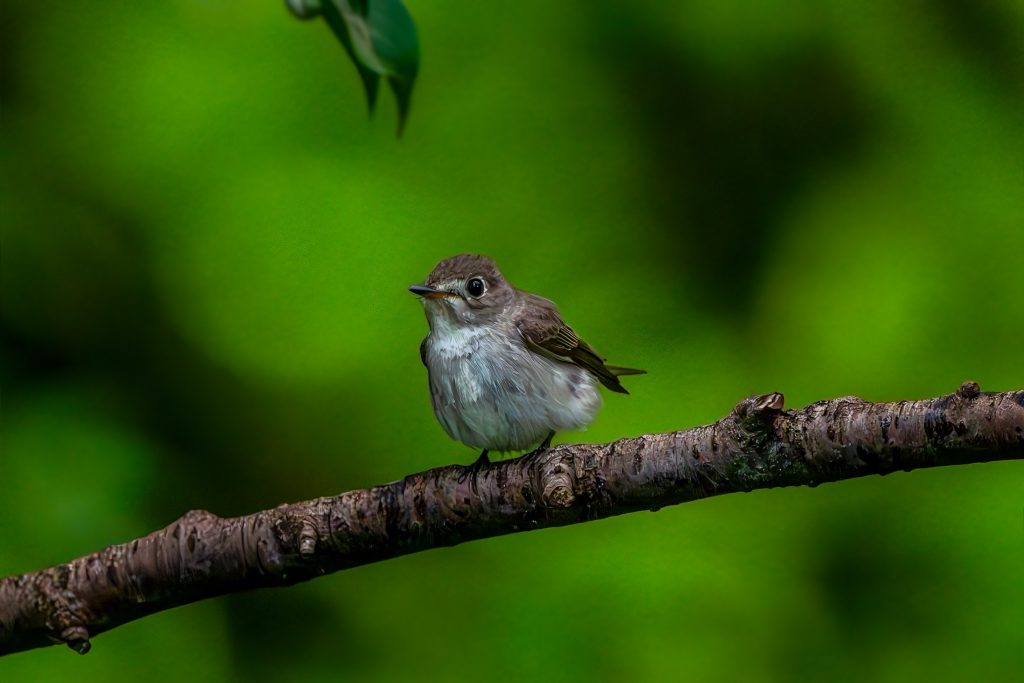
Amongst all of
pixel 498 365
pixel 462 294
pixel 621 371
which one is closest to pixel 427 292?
pixel 462 294

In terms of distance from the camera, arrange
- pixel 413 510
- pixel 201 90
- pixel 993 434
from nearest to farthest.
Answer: pixel 993 434 → pixel 413 510 → pixel 201 90

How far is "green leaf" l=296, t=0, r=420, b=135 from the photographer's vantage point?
1.18 m

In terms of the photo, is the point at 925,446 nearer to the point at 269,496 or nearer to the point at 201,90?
the point at 269,496

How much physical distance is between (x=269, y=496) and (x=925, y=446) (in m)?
1.73

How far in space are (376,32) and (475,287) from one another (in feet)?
3.40

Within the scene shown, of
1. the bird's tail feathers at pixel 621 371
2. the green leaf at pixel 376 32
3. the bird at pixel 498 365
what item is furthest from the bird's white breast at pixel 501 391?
the green leaf at pixel 376 32

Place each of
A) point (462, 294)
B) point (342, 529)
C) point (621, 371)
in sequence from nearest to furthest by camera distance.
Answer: point (342, 529)
point (462, 294)
point (621, 371)

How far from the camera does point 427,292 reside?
2164 millimetres

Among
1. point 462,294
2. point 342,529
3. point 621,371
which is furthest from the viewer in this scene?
point 621,371

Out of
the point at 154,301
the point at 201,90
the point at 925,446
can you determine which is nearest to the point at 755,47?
the point at 201,90

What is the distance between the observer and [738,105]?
2832 millimetres

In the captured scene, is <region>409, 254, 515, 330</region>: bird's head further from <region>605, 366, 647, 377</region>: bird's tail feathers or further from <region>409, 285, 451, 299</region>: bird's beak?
<region>605, 366, 647, 377</region>: bird's tail feathers

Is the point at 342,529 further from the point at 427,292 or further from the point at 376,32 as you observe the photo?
the point at 376,32

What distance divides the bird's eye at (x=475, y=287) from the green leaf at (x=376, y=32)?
3.30 ft
